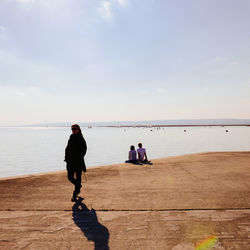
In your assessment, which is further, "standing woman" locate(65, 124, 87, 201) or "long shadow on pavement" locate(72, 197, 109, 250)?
"standing woman" locate(65, 124, 87, 201)

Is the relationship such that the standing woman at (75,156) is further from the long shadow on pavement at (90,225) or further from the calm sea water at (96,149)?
the calm sea water at (96,149)

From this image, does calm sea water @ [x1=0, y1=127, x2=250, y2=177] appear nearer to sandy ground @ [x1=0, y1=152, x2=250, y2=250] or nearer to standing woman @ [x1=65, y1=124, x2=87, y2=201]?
sandy ground @ [x1=0, y1=152, x2=250, y2=250]

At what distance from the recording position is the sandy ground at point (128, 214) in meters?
3.12

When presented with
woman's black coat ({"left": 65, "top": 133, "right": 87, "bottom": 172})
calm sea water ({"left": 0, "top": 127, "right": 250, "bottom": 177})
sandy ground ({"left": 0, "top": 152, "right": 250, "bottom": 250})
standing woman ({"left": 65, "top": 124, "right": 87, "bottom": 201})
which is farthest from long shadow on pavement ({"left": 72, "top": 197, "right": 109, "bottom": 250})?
calm sea water ({"left": 0, "top": 127, "right": 250, "bottom": 177})

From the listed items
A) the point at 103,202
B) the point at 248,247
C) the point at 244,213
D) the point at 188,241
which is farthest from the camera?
the point at 103,202

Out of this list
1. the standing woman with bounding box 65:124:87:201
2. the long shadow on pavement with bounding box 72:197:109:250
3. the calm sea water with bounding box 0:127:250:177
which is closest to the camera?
the long shadow on pavement with bounding box 72:197:109:250

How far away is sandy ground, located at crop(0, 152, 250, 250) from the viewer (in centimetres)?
312

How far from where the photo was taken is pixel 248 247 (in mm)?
2893

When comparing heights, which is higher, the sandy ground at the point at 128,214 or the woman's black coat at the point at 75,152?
the woman's black coat at the point at 75,152

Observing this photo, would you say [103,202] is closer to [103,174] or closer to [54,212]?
[54,212]

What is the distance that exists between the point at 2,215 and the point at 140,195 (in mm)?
3180

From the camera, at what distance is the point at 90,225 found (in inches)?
144

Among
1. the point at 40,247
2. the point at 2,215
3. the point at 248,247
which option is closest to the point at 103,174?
the point at 2,215

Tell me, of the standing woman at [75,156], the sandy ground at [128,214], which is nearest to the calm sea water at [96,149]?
the sandy ground at [128,214]
